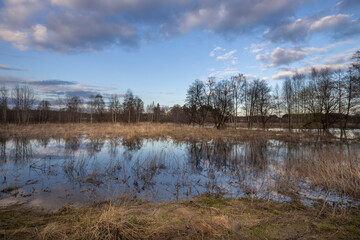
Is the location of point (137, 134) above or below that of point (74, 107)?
below

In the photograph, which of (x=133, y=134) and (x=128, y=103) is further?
(x=128, y=103)

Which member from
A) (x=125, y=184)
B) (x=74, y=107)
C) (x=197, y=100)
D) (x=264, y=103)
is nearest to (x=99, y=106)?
(x=74, y=107)

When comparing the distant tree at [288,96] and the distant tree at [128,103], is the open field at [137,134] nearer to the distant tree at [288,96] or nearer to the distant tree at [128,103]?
the distant tree at [288,96]

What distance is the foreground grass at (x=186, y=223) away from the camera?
123 inches

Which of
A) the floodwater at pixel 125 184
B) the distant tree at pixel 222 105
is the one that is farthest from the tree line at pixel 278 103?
the floodwater at pixel 125 184

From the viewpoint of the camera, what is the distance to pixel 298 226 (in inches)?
143

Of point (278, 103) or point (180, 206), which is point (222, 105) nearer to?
point (278, 103)

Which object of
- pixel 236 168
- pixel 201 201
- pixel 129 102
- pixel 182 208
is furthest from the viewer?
pixel 129 102

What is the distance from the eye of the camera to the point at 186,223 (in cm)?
360

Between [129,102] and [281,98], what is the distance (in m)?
45.1

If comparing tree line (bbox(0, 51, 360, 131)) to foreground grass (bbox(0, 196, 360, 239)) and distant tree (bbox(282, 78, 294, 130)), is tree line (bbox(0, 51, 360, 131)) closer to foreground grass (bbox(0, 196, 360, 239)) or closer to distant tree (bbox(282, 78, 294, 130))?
distant tree (bbox(282, 78, 294, 130))

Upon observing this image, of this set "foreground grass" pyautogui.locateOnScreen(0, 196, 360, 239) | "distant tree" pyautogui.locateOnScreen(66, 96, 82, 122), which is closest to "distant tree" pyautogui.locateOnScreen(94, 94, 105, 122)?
"distant tree" pyautogui.locateOnScreen(66, 96, 82, 122)

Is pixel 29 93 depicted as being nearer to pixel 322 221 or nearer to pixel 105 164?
pixel 105 164

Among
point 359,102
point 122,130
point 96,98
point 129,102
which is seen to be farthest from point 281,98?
point 96,98
